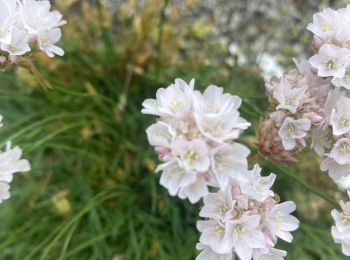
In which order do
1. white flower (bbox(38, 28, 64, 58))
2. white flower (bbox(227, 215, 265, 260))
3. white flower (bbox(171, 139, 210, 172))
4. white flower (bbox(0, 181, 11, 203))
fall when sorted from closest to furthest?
white flower (bbox(171, 139, 210, 172)) → white flower (bbox(227, 215, 265, 260)) → white flower (bbox(0, 181, 11, 203)) → white flower (bbox(38, 28, 64, 58))

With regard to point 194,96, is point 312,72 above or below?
below

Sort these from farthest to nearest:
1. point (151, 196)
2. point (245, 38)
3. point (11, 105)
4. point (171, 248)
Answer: point (245, 38) < point (11, 105) < point (151, 196) < point (171, 248)

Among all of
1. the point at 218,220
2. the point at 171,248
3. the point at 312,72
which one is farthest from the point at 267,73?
the point at 218,220

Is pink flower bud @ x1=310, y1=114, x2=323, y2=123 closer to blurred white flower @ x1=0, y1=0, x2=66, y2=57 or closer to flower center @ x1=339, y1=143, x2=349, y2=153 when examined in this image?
flower center @ x1=339, y1=143, x2=349, y2=153

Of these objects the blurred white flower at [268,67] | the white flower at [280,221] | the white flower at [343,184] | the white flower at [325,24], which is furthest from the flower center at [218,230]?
the blurred white flower at [268,67]

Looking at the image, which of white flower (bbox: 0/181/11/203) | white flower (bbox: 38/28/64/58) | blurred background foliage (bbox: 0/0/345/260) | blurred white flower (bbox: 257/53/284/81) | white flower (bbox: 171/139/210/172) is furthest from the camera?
blurred white flower (bbox: 257/53/284/81)

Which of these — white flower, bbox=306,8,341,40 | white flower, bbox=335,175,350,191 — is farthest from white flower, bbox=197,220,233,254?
white flower, bbox=335,175,350,191

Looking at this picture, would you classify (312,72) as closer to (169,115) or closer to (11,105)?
(169,115)
